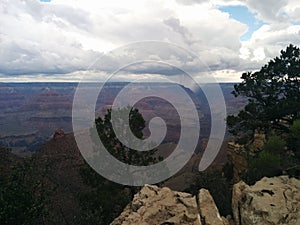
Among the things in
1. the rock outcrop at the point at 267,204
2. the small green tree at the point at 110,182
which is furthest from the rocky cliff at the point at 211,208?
the small green tree at the point at 110,182

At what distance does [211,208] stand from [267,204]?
2.67 meters

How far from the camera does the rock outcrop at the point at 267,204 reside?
51.4ft

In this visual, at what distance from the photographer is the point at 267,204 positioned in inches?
641

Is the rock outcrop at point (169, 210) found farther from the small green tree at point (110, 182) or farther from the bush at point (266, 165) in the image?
the small green tree at point (110, 182)

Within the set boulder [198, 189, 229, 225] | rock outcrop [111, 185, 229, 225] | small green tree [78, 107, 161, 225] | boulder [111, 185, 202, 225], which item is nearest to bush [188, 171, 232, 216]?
small green tree [78, 107, 161, 225]

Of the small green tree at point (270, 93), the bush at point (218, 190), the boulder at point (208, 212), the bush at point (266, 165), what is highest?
the small green tree at point (270, 93)

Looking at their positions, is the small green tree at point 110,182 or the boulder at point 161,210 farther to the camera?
the small green tree at point 110,182

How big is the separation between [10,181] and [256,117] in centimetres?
1971

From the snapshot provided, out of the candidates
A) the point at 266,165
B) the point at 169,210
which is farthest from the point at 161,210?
the point at 266,165

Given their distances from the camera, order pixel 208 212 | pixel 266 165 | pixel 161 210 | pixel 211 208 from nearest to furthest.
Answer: pixel 161 210, pixel 208 212, pixel 211 208, pixel 266 165

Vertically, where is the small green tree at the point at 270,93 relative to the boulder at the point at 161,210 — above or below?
above

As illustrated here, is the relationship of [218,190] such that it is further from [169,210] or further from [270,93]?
[169,210]

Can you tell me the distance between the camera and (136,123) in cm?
3039

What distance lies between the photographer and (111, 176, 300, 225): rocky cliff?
15305 mm
